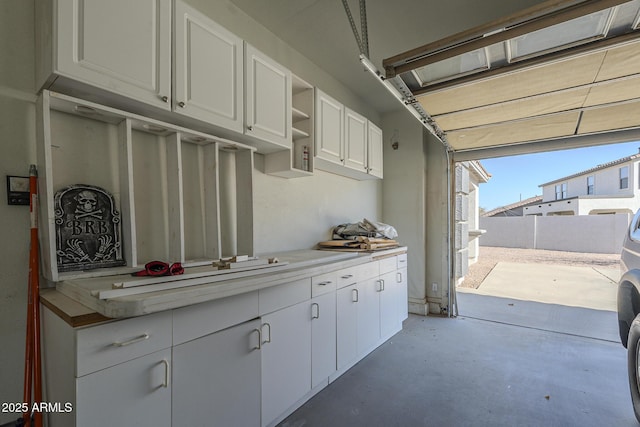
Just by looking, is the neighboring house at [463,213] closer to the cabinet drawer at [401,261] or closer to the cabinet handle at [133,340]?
the cabinet drawer at [401,261]

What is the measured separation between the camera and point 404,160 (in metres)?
4.18

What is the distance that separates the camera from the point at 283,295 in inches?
68.1

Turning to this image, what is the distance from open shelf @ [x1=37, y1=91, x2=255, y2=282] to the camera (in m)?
1.30

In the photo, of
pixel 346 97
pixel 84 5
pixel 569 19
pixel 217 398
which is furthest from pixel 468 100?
pixel 217 398

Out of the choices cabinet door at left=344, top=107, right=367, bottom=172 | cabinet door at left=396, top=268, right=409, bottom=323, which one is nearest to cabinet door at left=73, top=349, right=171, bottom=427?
cabinet door at left=344, top=107, right=367, bottom=172

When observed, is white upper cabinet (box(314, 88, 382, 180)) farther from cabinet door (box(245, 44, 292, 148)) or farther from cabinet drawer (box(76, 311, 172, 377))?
cabinet drawer (box(76, 311, 172, 377))

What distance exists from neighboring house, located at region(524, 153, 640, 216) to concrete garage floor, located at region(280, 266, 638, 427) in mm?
5847

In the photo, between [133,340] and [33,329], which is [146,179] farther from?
[133,340]

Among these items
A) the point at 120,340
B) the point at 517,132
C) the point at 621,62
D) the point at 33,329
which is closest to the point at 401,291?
the point at 517,132

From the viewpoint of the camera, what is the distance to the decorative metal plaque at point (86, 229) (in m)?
1.35

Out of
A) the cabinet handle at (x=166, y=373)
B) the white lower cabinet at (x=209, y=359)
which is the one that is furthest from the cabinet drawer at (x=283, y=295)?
the cabinet handle at (x=166, y=373)

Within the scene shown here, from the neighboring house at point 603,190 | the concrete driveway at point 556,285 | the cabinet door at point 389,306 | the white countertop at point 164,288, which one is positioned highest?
the neighboring house at point 603,190

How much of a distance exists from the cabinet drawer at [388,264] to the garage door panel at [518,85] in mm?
1554

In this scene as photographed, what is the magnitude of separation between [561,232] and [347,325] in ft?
35.0
